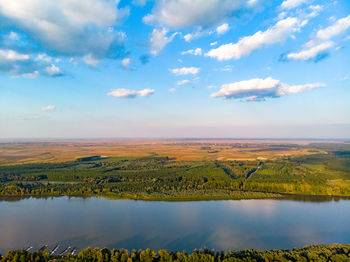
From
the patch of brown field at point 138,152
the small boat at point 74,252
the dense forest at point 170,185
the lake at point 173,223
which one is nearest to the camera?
the small boat at point 74,252

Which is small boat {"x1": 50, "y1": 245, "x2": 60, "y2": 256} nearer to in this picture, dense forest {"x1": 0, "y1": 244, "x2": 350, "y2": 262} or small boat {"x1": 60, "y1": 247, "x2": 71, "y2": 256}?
small boat {"x1": 60, "y1": 247, "x2": 71, "y2": 256}

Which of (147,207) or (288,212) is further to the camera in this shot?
(147,207)

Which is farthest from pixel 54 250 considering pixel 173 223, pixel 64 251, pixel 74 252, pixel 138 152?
pixel 138 152

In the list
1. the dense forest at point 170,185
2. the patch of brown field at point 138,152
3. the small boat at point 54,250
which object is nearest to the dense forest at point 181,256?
the small boat at point 54,250

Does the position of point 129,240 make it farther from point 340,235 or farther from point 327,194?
point 327,194

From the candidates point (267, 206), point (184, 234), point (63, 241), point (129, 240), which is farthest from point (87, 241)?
point (267, 206)

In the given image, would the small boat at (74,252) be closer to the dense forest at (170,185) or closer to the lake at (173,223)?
the lake at (173,223)

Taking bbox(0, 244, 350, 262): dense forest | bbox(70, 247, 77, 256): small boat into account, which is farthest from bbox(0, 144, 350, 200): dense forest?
bbox(0, 244, 350, 262): dense forest

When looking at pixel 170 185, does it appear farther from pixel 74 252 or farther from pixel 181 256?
pixel 181 256
